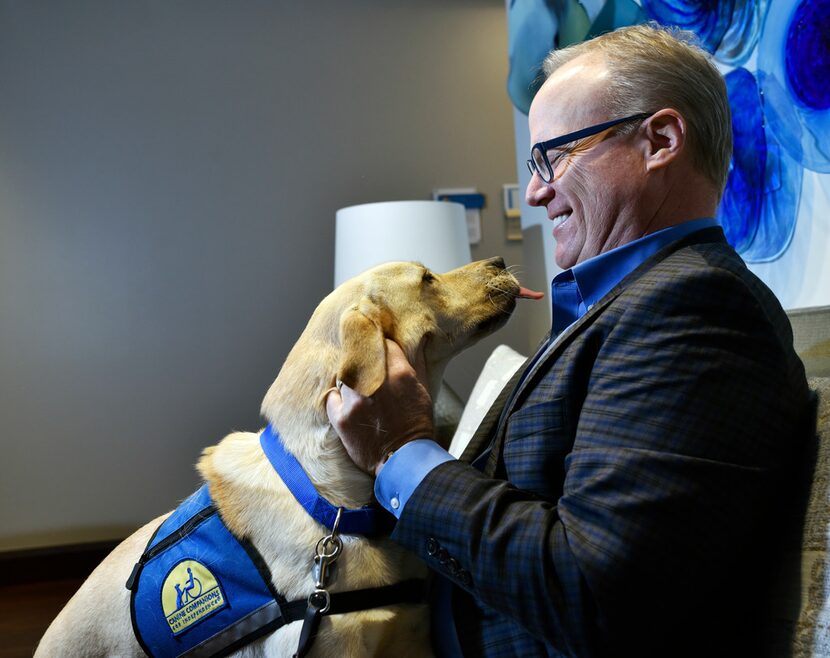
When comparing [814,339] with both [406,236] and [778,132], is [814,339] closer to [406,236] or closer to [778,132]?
[778,132]

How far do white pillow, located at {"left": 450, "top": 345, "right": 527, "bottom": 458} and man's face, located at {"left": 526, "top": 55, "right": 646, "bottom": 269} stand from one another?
0.66 metres


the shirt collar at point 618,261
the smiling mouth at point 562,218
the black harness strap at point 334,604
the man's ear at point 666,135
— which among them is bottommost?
the black harness strap at point 334,604

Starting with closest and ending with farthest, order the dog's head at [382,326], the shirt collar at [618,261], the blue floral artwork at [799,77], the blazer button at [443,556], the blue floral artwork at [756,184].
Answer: the blazer button at [443,556], the shirt collar at [618,261], the dog's head at [382,326], the blue floral artwork at [799,77], the blue floral artwork at [756,184]

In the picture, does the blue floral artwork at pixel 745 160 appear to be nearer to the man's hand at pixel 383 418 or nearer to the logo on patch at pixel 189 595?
the man's hand at pixel 383 418

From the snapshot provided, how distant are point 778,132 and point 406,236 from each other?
54.2 inches

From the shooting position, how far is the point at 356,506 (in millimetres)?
1048

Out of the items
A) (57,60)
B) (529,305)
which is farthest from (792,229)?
(57,60)

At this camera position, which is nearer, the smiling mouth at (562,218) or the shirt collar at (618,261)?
the shirt collar at (618,261)

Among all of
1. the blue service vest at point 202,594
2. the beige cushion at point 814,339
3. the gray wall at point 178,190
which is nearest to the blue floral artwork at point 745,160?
the beige cushion at point 814,339

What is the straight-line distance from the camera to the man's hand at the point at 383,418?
3.17ft

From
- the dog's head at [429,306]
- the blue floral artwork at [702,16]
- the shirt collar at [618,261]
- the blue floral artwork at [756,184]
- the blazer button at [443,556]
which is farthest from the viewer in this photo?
the blue floral artwork at [702,16]

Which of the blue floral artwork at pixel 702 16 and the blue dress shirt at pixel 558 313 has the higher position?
the blue floral artwork at pixel 702 16

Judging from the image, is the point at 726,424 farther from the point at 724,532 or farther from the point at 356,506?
the point at 356,506

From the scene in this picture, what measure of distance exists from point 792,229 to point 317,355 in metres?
1.01
